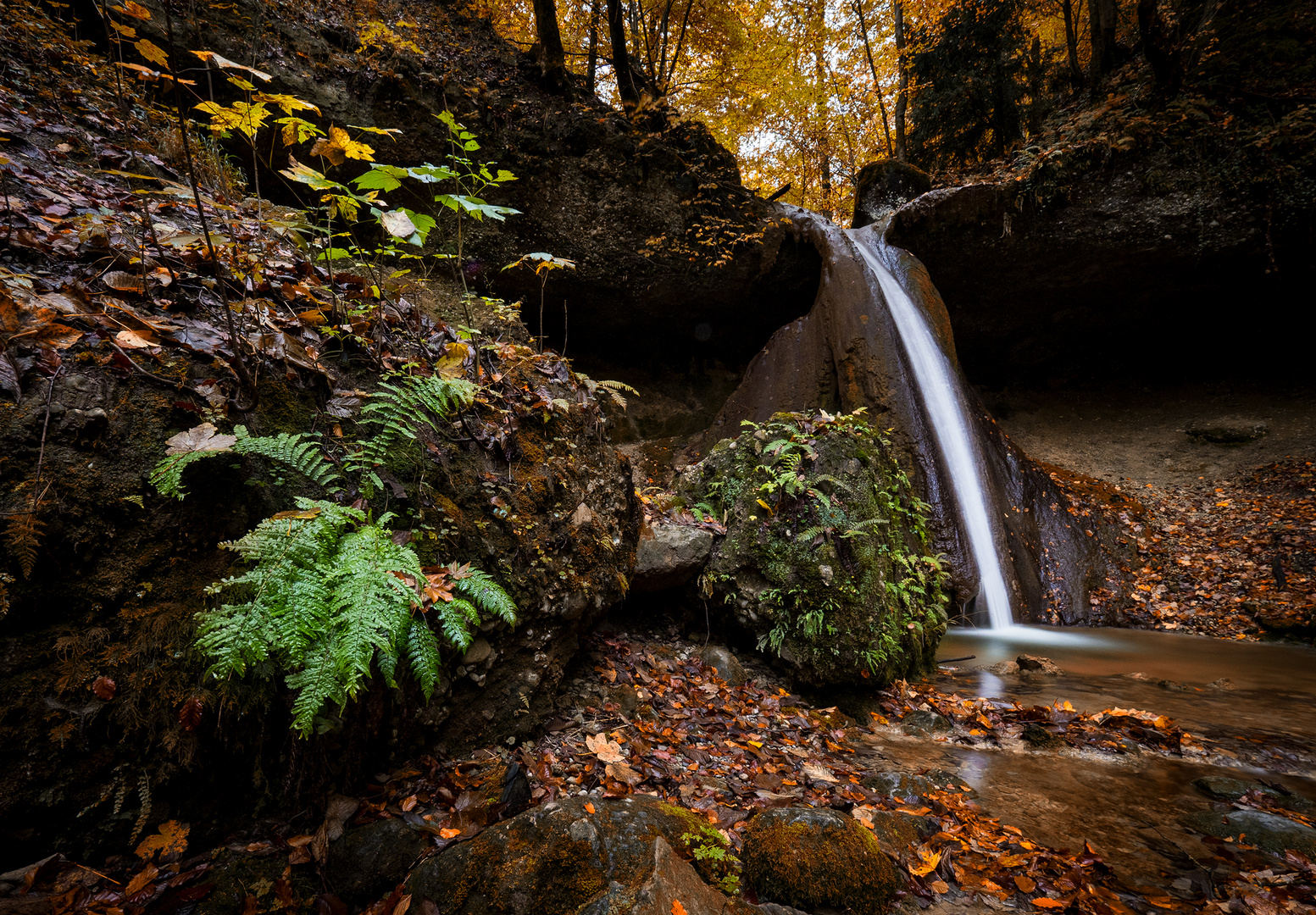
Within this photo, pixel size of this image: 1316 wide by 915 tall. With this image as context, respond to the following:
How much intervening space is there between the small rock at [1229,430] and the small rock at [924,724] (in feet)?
39.1

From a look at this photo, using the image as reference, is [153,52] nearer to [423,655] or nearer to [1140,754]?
[423,655]

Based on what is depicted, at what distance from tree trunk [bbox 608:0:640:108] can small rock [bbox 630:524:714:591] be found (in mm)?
9657

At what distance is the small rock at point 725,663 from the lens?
12.6 feet

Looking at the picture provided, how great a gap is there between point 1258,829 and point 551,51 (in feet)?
41.7

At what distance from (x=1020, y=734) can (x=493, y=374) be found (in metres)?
4.34

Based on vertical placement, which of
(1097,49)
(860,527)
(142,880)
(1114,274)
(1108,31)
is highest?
(1108,31)

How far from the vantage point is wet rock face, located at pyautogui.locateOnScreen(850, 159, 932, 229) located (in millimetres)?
12188

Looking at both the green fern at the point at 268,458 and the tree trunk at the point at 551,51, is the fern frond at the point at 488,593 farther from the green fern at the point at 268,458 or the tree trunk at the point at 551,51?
the tree trunk at the point at 551,51

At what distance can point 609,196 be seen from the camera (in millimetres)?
9898

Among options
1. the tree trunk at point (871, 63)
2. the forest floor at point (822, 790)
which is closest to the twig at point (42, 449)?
the forest floor at point (822, 790)

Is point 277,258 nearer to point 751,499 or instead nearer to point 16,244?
point 16,244

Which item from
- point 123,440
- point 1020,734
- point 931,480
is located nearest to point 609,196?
point 931,480

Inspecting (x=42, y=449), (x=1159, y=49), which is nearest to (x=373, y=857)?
(x=42, y=449)

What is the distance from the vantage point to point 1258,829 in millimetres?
2312
